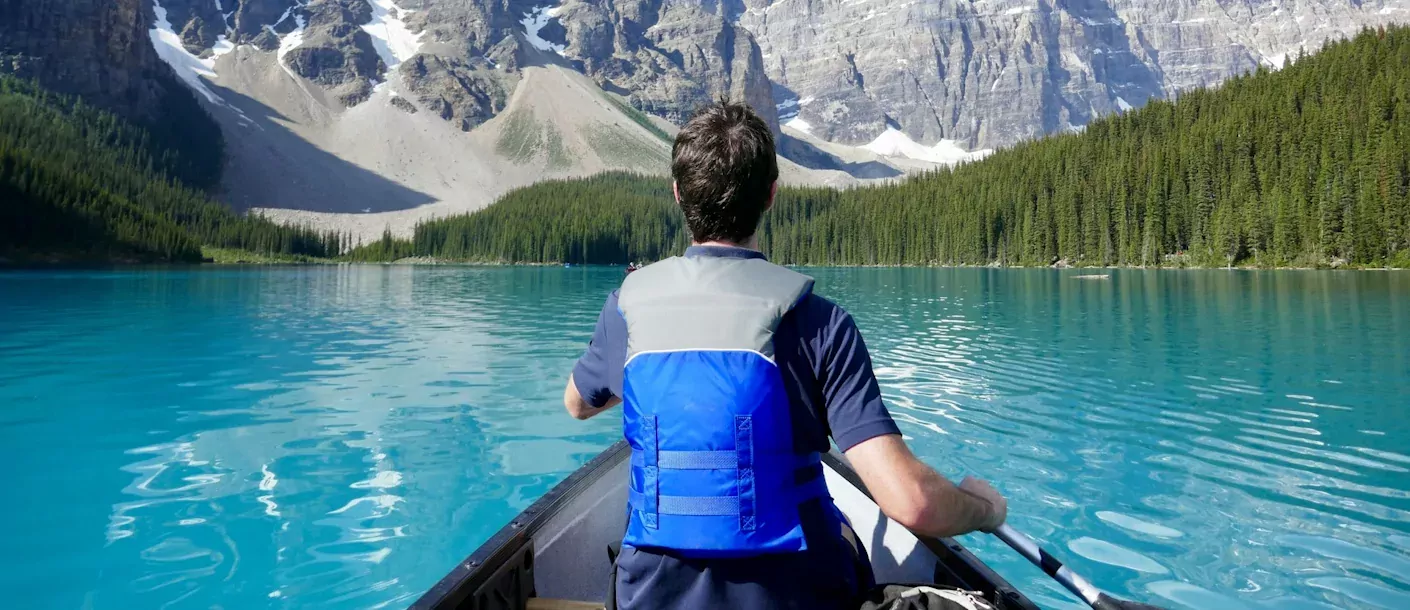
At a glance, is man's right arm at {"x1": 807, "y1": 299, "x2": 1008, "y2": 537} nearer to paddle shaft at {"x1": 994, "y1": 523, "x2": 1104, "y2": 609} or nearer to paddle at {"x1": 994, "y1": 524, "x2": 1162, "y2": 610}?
paddle shaft at {"x1": 994, "y1": 523, "x2": 1104, "y2": 609}

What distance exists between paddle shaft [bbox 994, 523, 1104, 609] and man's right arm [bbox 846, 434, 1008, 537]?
2.24 ft

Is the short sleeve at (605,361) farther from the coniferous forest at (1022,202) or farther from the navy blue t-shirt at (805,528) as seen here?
the coniferous forest at (1022,202)

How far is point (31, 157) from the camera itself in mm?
107000

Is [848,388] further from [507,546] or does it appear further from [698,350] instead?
[507,546]

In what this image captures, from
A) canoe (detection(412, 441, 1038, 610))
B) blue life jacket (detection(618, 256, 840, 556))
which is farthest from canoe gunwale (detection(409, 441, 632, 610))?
blue life jacket (detection(618, 256, 840, 556))

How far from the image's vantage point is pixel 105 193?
115625 millimetres

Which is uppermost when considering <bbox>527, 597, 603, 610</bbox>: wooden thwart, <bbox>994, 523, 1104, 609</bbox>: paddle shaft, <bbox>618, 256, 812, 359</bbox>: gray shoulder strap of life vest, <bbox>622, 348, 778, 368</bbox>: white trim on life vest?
<bbox>618, 256, 812, 359</bbox>: gray shoulder strap of life vest

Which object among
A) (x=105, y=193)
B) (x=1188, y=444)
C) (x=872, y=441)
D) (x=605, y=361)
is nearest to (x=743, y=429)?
(x=872, y=441)

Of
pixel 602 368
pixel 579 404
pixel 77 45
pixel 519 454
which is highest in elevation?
pixel 77 45

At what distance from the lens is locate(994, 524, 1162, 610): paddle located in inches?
118

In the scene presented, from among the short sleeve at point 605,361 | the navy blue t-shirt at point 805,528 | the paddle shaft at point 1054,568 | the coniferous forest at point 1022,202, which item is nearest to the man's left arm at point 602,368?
the short sleeve at point 605,361

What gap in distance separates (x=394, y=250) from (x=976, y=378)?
168 m

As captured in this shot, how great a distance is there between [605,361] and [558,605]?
5.67 feet

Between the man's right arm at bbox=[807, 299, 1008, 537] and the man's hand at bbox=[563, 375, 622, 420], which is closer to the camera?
the man's right arm at bbox=[807, 299, 1008, 537]
